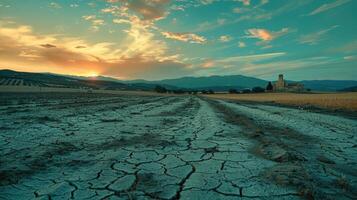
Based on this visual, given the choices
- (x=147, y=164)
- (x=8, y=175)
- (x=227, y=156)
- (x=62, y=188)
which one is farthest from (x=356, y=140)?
(x=8, y=175)

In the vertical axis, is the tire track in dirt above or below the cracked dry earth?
above

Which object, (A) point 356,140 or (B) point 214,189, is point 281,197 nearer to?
(B) point 214,189

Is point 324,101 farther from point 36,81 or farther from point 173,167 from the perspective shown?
point 36,81

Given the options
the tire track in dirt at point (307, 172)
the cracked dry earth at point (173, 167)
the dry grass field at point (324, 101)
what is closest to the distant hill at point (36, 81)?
the dry grass field at point (324, 101)

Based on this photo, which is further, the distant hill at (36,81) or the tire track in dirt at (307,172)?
the distant hill at (36,81)

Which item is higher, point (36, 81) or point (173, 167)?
point (36, 81)

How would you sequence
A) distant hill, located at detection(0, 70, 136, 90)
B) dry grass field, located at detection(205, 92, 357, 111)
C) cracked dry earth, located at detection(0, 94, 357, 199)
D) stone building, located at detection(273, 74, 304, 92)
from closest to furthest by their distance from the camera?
cracked dry earth, located at detection(0, 94, 357, 199) < dry grass field, located at detection(205, 92, 357, 111) < distant hill, located at detection(0, 70, 136, 90) < stone building, located at detection(273, 74, 304, 92)

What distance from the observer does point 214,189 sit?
125 inches

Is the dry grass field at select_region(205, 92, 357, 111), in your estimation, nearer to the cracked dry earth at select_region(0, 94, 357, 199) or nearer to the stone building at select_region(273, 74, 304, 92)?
the cracked dry earth at select_region(0, 94, 357, 199)

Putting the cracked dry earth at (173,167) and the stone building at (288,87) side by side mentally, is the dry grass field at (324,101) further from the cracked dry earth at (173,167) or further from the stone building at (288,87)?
the stone building at (288,87)

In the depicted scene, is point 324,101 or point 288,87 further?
point 288,87

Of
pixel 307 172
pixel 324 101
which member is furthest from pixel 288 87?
pixel 307 172

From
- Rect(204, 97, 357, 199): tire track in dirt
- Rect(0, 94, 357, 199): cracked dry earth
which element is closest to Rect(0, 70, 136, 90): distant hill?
Rect(0, 94, 357, 199): cracked dry earth

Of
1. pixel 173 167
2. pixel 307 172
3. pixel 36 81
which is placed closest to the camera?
pixel 307 172
